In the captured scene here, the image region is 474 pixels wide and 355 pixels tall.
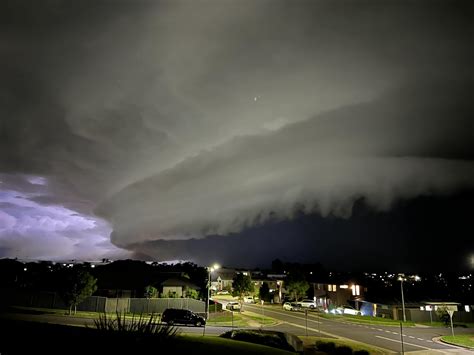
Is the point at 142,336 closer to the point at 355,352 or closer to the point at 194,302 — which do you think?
the point at 355,352

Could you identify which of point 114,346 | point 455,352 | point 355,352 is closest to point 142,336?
point 114,346

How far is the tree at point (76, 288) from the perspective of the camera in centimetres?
4744

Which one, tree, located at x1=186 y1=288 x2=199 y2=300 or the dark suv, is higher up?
tree, located at x1=186 y1=288 x2=199 y2=300

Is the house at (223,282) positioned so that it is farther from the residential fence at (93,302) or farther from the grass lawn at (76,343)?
the grass lawn at (76,343)

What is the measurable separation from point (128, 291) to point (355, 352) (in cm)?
4749

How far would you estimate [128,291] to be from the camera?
215 feet

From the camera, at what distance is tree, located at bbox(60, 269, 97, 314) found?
4744 cm

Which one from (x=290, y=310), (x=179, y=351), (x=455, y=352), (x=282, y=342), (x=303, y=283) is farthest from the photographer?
(x=303, y=283)

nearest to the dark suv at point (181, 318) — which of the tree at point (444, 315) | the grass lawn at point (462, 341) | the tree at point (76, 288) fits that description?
the tree at point (76, 288)

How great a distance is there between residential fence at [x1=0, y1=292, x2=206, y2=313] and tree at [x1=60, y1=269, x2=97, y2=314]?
306 cm

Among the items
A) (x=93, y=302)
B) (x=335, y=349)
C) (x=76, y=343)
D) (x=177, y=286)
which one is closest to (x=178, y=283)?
(x=177, y=286)

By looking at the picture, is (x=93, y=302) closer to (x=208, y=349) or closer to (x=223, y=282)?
(x=208, y=349)

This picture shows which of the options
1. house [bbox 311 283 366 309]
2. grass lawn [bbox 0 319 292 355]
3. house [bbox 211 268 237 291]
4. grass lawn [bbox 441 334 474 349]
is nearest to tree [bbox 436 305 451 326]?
grass lawn [bbox 441 334 474 349]

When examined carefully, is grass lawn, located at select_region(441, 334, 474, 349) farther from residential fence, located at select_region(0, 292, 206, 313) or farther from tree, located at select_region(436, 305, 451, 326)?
residential fence, located at select_region(0, 292, 206, 313)
